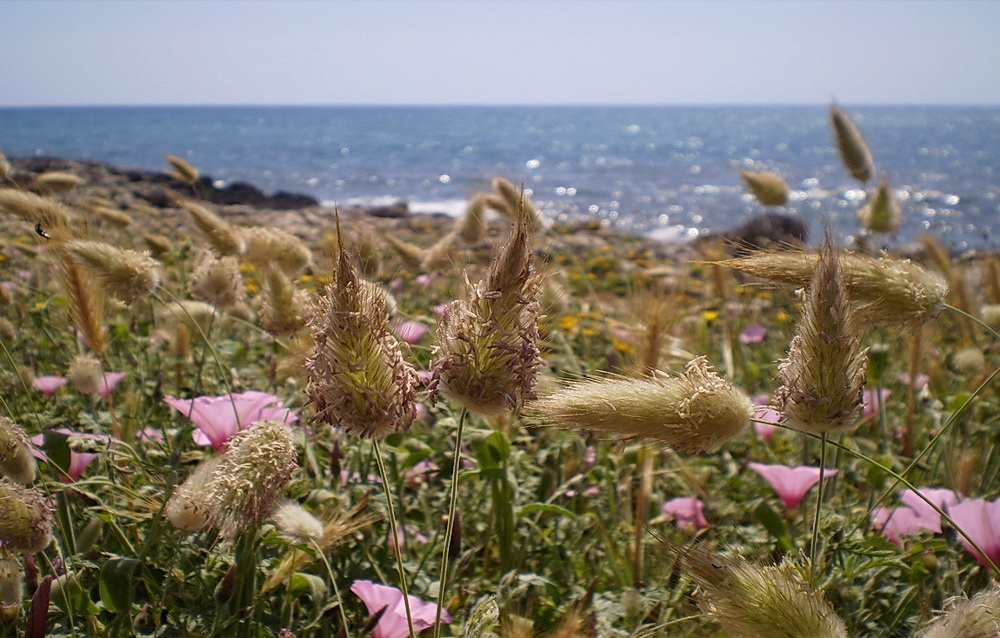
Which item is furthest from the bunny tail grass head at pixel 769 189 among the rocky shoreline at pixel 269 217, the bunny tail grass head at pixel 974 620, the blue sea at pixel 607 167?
the bunny tail grass head at pixel 974 620

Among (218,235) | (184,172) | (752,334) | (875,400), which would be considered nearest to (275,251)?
(218,235)

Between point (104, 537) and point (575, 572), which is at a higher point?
point (104, 537)

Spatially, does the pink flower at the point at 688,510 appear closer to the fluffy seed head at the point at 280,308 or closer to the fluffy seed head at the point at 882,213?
the fluffy seed head at the point at 280,308

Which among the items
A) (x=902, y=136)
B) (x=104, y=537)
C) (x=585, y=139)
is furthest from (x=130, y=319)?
(x=902, y=136)

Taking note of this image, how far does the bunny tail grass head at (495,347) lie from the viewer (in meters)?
0.87

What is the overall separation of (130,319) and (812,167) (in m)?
37.2

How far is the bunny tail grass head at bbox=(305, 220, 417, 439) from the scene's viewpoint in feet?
2.85

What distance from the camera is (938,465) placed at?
7.48 ft

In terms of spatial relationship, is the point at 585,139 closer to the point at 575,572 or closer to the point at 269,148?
the point at 269,148

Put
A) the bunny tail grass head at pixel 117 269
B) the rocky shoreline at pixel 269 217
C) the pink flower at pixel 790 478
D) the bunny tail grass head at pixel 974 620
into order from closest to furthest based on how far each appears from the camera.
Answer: the bunny tail grass head at pixel 974 620, the bunny tail grass head at pixel 117 269, the pink flower at pixel 790 478, the rocky shoreline at pixel 269 217

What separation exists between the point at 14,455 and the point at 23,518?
0.35ft

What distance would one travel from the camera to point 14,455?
114 centimetres

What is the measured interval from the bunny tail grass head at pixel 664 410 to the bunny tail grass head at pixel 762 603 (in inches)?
6.2

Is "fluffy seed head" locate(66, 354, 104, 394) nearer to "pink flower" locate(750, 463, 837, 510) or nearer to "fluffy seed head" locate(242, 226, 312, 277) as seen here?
"fluffy seed head" locate(242, 226, 312, 277)
